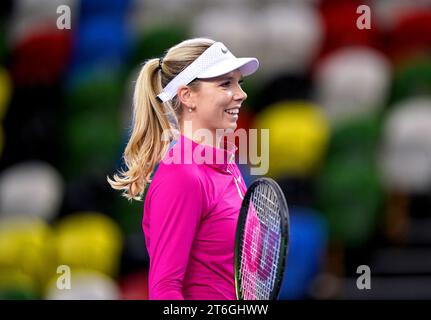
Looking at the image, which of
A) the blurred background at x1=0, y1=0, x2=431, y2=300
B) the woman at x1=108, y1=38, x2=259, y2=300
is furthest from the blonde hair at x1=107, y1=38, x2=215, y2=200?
the blurred background at x1=0, y1=0, x2=431, y2=300

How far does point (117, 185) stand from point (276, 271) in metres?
0.20

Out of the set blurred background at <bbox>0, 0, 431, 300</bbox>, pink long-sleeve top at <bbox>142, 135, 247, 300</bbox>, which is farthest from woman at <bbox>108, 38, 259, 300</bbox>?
blurred background at <bbox>0, 0, 431, 300</bbox>

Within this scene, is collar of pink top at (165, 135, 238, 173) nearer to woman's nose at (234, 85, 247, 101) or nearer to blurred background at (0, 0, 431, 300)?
woman's nose at (234, 85, 247, 101)

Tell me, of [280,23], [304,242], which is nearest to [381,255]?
[304,242]

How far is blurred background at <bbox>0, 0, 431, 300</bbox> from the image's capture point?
3283 millimetres

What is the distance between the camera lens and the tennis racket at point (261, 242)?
147cm

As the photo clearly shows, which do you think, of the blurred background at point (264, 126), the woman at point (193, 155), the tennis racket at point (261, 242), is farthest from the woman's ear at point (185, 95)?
the blurred background at point (264, 126)

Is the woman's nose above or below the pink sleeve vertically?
above

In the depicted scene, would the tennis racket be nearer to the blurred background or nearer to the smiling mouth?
the smiling mouth

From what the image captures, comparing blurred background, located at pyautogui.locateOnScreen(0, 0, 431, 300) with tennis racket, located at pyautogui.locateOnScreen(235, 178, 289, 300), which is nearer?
tennis racket, located at pyautogui.locateOnScreen(235, 178, 289, 300)

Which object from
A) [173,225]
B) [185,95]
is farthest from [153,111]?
[173,225]

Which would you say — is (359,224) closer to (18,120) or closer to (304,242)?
(304,242)

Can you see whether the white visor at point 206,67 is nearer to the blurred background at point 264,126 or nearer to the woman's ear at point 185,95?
the woman's ear at point 185,95

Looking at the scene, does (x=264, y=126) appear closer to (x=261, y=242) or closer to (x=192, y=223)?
(x=261, y=242)
